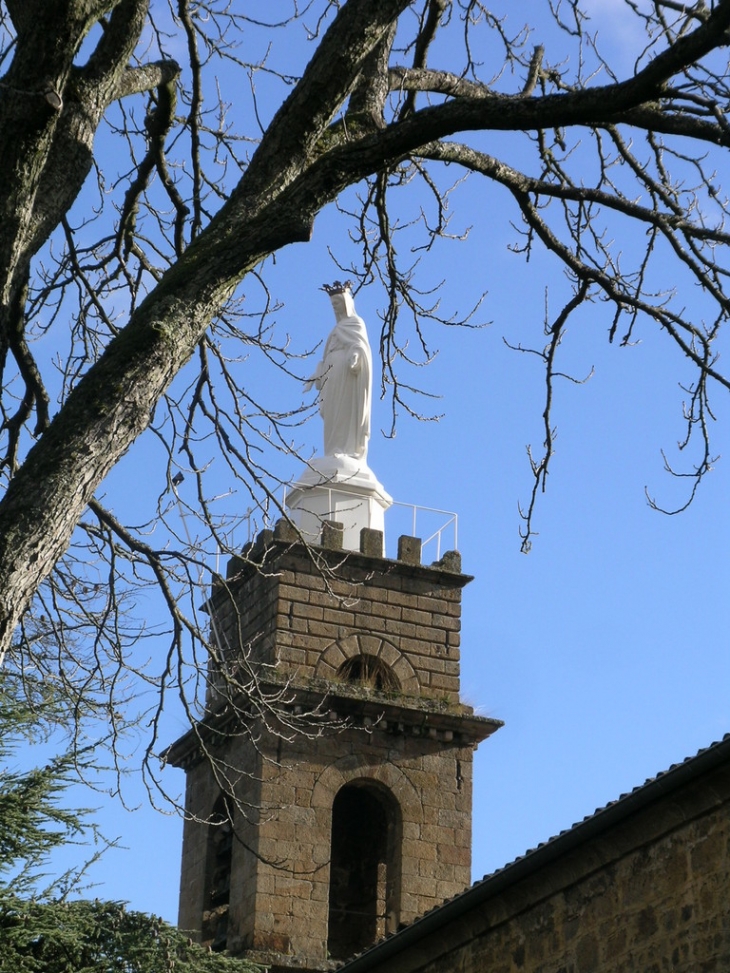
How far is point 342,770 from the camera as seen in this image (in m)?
22.8

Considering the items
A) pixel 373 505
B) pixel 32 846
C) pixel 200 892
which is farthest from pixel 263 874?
pixel 32 846

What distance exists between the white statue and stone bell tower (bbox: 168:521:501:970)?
1565mm

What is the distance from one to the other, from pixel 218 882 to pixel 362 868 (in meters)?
1.81

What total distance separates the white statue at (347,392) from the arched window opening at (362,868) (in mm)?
4376

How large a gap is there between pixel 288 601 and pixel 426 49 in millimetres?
15633

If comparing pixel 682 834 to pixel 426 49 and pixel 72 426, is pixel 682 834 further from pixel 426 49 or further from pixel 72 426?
pixel 72 426

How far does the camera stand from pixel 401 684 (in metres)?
23.7

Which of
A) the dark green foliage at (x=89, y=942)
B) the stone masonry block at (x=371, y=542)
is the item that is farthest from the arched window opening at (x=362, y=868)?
the dark green foliage at (x=89, y=942)

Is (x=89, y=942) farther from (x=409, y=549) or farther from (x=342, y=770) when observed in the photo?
(x=409, y=549)

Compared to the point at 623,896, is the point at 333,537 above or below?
above

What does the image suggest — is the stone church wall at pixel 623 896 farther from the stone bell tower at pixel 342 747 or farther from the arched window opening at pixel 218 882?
the arched window opening at pixel 218 882

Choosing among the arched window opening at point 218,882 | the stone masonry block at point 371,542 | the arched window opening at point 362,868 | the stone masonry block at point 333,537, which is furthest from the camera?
the stone masonry block at point 371,542

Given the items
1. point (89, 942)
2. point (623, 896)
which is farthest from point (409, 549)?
point (623, 896)

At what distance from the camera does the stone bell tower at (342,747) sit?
2202cm
